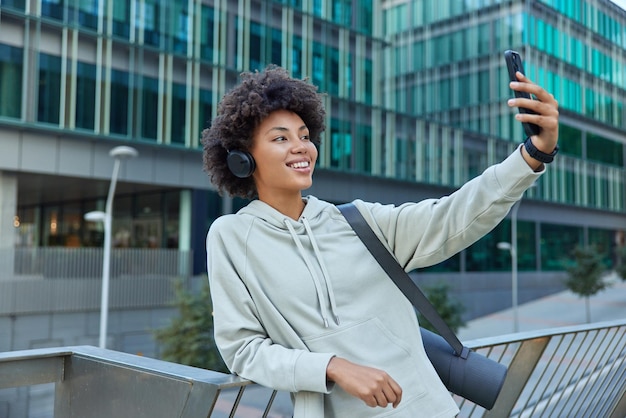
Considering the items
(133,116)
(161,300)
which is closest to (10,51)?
(133,116)

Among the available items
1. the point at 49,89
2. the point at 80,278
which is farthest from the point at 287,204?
the point at 49,89

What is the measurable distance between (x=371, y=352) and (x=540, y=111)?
32.5 inches

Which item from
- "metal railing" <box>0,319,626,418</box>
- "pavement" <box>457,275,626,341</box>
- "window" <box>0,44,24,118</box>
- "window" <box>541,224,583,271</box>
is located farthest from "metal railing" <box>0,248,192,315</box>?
"window" <box>541,224,583,271</box>

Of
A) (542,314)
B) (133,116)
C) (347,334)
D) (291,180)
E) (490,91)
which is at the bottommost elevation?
(542,314)

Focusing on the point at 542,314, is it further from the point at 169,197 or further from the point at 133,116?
the point at 133,116

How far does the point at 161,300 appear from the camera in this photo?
21.8 metres

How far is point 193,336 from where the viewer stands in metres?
17.4

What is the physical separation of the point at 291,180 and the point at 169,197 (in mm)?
22908

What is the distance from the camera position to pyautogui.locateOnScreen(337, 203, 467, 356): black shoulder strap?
1.91 meters

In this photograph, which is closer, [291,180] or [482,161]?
[291,180]

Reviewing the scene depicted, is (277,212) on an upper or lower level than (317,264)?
upper

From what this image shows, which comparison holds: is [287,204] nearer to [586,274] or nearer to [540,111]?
[540,111]

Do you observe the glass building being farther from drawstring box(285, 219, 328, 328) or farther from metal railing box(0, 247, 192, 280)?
drawstring box(285, 219, 328, 328)

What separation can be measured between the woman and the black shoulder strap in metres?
0.03
